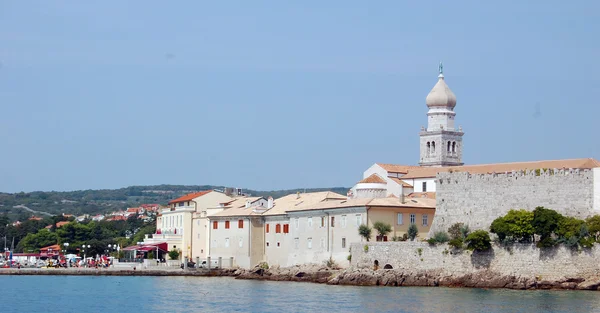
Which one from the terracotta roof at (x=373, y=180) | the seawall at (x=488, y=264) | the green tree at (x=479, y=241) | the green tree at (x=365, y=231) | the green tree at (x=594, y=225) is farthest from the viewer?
the terracotta roof at (x=373, y=180)

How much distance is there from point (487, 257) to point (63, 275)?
32.7m

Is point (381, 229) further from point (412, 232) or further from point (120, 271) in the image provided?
point (120, 271)

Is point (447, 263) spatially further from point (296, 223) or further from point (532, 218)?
point (296, 223)

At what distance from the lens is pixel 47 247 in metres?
99.7

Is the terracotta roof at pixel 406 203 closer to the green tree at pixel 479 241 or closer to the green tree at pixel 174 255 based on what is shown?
the green tree at pixel 479 241

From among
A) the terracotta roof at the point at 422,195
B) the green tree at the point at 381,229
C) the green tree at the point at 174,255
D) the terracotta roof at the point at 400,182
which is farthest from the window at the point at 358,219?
the green tree at the point at 174,255

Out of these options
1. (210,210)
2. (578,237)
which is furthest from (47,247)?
(578,237)

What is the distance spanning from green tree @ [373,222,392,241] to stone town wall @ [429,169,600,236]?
115 inches

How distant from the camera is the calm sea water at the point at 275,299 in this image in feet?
140

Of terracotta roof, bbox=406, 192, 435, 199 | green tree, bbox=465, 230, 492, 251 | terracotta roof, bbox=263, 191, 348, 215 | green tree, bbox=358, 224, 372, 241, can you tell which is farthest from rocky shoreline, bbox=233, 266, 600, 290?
terracotta roof, bbox=406, 192, 435, 199

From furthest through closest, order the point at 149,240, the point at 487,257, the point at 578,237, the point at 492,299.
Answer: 1. the point at 149,240
2. the point at 487,257
3. the point at 578,237
4. the point at 492,299

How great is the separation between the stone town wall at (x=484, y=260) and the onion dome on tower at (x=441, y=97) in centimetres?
2377

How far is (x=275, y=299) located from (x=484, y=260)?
10.3 meters

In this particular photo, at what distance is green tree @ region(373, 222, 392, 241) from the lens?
58.9m
